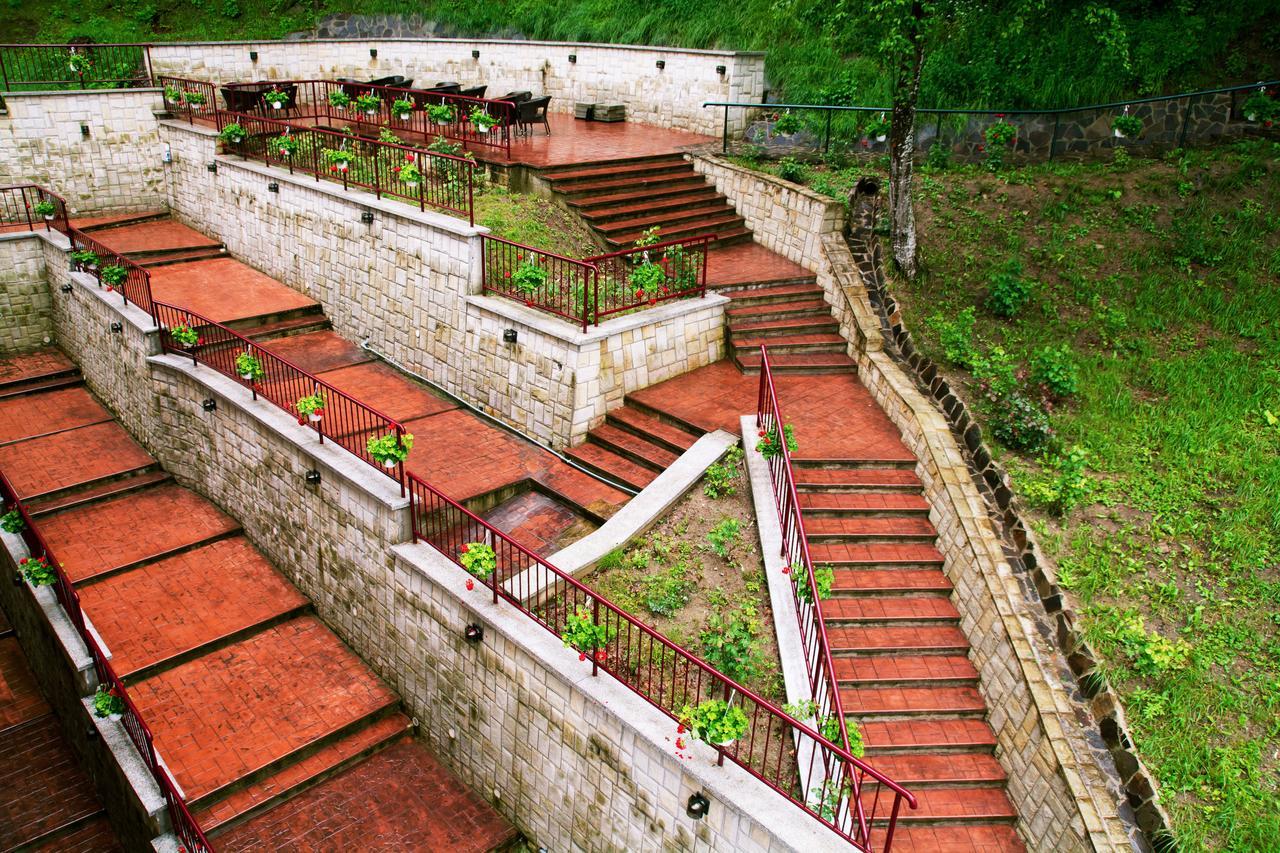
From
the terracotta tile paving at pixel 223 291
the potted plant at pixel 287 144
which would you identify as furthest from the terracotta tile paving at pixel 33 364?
the potted plant at pixel 287 144

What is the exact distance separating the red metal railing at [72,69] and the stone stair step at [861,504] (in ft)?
54.8

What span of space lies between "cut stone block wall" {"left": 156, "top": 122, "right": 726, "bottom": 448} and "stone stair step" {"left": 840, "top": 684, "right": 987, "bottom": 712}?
4873 millimetres

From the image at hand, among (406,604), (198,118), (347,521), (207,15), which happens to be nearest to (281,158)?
(198,118)

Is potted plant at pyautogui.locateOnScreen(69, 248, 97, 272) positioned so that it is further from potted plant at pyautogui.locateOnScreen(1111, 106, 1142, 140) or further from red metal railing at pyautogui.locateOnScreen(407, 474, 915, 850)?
potted plant at pyautogui.locateOnScreen(1111, 106, 1142, 140)

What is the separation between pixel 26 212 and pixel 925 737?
17699 millimetres

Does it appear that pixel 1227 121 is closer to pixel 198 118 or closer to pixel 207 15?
pixel 198 118

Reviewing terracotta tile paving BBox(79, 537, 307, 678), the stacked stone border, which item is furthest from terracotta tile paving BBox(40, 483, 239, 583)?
the stacked stone border

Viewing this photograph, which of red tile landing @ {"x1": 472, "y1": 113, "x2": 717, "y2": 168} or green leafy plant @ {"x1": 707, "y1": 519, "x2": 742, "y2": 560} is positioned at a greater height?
red tile landing @ {"x1": 472, "y1": 113, "x2": 717, "y2": 168}

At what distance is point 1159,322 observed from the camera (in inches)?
475

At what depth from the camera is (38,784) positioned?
9977 millimetres

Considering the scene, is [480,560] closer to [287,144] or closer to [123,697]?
[123,697]

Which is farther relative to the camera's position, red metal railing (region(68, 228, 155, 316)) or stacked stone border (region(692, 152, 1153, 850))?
red metal railing (region(68, 228, 155, 316))

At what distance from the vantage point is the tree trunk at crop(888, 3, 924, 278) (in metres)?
12.8

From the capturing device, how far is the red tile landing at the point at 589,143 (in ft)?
52.1
